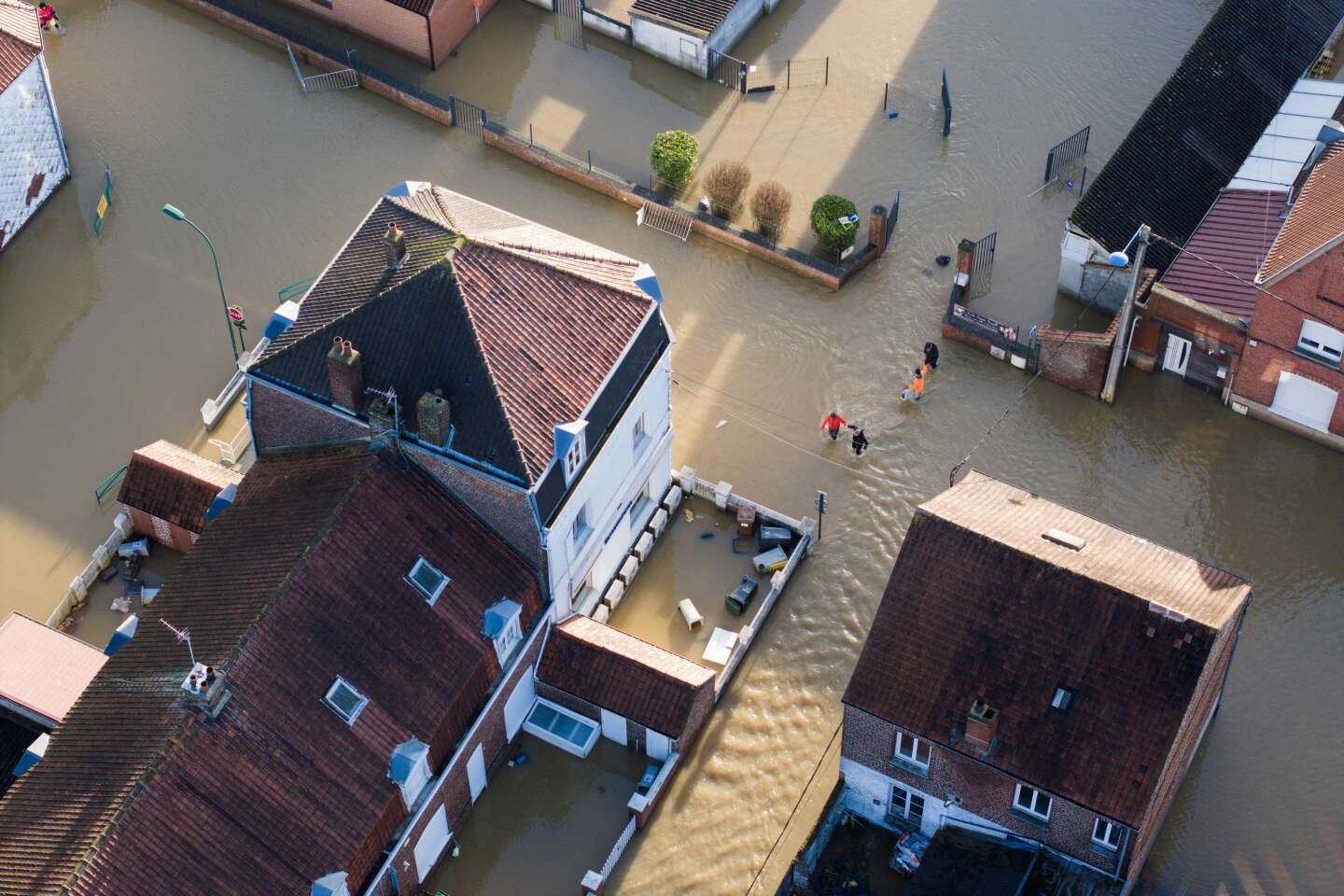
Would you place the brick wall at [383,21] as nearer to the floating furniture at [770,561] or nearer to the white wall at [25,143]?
the white wall at [25,143]

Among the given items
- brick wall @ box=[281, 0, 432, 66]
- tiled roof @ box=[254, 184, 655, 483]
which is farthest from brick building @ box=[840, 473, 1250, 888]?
brick wall @ box=[281, 0, 432, 66]

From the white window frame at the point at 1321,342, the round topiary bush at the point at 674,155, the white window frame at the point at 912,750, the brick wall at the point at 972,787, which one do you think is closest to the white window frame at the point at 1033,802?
the brick wall at the point at 972,787

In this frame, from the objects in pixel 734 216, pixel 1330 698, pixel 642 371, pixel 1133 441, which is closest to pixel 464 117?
pixel 734 216

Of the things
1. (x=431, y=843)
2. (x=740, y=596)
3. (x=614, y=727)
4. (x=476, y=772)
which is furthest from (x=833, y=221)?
(x=431, y=843)

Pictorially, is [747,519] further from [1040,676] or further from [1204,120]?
[1204,120]

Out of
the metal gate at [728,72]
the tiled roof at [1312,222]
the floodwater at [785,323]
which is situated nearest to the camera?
the floodwater at [785,323]

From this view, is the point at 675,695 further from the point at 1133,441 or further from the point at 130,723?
the point at 1133,441
